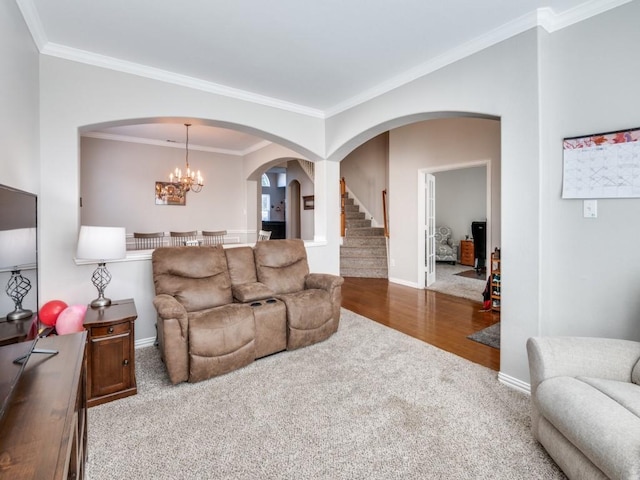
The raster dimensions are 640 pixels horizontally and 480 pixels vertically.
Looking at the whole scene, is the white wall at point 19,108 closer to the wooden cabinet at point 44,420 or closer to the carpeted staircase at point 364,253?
the wooden cabinet at point 44,420

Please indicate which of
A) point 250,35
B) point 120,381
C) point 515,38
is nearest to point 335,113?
point 250,35

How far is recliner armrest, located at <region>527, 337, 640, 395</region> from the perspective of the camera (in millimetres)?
1702

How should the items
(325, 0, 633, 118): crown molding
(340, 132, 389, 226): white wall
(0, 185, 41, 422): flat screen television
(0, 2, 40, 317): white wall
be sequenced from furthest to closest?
(340, 132, 389, 226): white wall < (325, 0, 633, 118): crown molding < (0, 2, 40, 317): white wall < (0, 185, 41, 422): flat screen television

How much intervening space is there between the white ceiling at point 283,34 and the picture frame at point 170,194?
11.7ft

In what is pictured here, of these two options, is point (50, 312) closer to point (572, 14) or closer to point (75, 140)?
point (75, 140)

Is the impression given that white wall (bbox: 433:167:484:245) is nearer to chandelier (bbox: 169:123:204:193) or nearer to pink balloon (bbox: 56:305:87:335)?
chandelier (bbox: 169:123:204:193)

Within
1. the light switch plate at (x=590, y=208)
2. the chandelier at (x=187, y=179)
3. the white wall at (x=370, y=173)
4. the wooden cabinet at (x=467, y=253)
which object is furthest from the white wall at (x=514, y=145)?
the wooden cabinet at (x=467, y=253)

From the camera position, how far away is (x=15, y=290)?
1250mm

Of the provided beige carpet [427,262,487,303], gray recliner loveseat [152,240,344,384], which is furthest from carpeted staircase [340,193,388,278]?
gray recliner loveseat [152,240,344,384]

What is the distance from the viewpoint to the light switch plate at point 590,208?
7.30 ft

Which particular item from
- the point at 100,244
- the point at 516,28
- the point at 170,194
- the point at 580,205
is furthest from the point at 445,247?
the point at 100,244

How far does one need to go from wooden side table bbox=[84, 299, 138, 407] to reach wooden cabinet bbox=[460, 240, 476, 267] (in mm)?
7746

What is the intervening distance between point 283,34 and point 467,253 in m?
7.25

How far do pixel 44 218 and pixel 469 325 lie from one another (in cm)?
438
